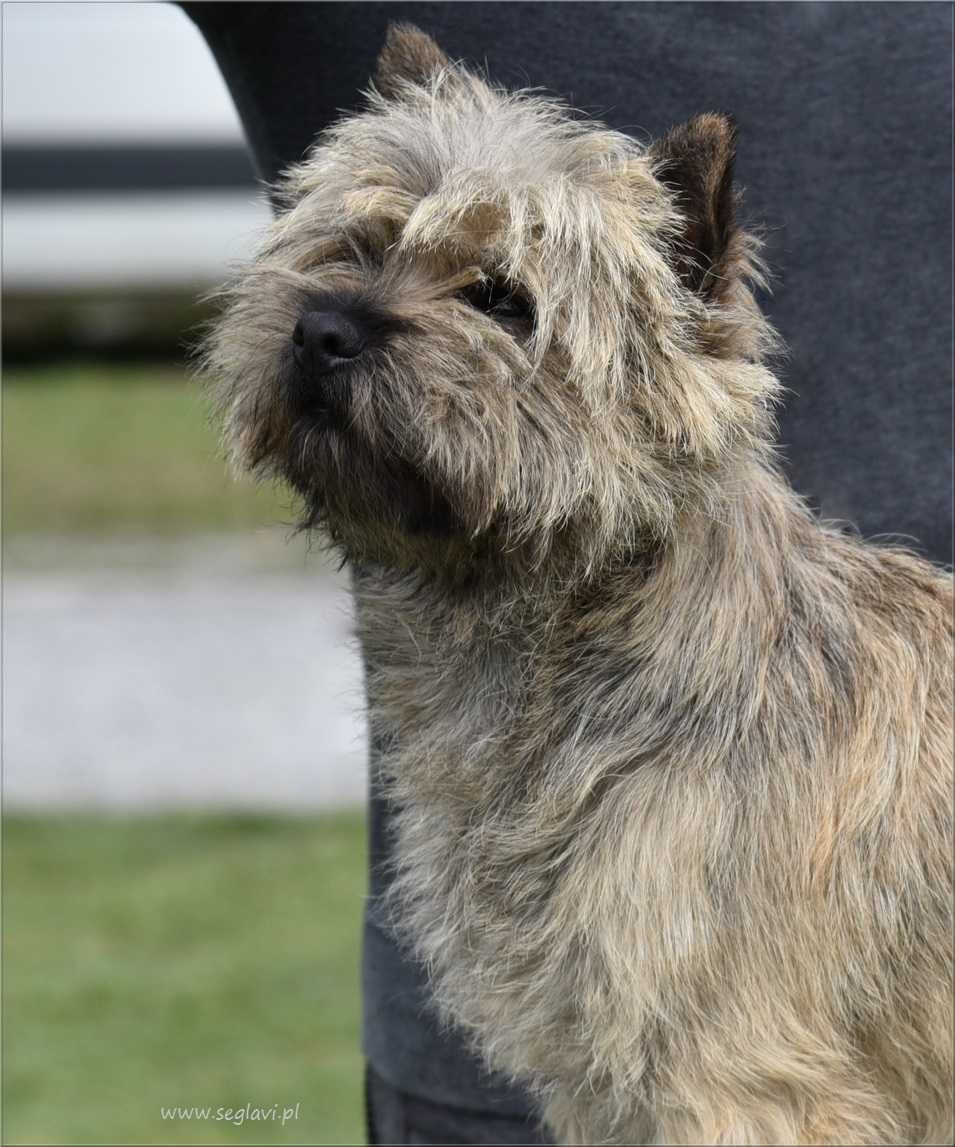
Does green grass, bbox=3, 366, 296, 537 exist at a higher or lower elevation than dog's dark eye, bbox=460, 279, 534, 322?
lower

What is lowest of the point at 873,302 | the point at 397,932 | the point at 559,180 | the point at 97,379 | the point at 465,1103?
the point at 97,379

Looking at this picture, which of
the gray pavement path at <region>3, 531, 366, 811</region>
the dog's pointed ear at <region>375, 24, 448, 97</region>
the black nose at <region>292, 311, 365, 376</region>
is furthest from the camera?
the gray pavement path at <region>3, 531, 366, 811</region>

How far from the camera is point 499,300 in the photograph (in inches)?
79.1

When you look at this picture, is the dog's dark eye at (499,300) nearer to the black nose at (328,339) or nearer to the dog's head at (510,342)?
the dog's head at (510,342)

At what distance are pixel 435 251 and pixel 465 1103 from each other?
146 centimetres

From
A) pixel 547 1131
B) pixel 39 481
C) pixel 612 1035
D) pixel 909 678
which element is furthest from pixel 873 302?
pixel 39 481

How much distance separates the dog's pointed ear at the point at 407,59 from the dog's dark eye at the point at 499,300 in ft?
1.14

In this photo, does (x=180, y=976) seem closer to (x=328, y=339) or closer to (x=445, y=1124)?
(x=445, y=1124)

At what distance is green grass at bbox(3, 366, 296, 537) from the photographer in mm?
9773

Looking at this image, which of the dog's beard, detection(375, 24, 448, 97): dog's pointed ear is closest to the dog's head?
the dog's beard

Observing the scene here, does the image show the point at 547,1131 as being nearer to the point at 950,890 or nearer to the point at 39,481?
the point at 950,890

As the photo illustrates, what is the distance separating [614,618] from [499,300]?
421 millimetres

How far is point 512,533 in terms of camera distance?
2.01 meters

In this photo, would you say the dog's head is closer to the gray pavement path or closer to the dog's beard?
the dog's beard
